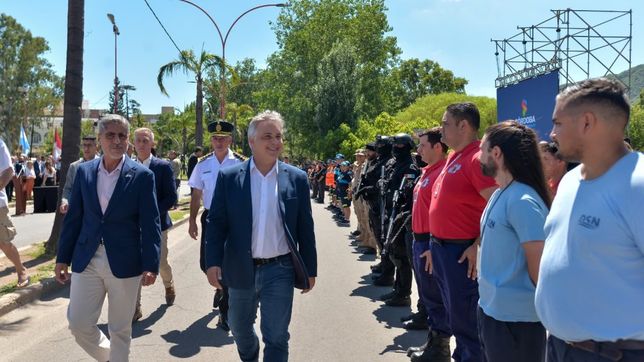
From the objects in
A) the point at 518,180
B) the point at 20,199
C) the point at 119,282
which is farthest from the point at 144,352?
the point at 20,199

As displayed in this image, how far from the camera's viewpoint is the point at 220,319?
598cm

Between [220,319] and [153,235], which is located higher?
[153,235]

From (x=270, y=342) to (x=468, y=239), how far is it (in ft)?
5.17

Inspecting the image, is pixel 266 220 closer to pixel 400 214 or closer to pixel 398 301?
pixel 400 214

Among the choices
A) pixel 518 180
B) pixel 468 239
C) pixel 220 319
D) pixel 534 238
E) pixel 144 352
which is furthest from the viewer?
→ pixel 220 319

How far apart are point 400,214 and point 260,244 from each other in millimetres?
3111

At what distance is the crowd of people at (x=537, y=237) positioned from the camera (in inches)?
82.2

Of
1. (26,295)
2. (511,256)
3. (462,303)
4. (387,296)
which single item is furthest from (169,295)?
(511,256)

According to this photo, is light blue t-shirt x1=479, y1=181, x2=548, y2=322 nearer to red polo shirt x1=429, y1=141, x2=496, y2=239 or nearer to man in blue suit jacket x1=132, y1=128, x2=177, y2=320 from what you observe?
red polo shirt x1=429, y1=141, x2=496, y2=239

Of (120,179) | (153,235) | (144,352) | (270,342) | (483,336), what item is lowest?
(144,352)

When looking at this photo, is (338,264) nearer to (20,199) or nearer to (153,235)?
(153,235)

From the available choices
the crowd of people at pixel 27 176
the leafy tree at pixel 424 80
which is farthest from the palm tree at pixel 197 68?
the leafy tree at pixel 424 80

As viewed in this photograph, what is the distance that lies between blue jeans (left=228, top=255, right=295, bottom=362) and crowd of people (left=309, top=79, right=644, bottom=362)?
1.18 meters

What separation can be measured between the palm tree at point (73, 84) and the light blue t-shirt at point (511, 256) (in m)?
8.57
